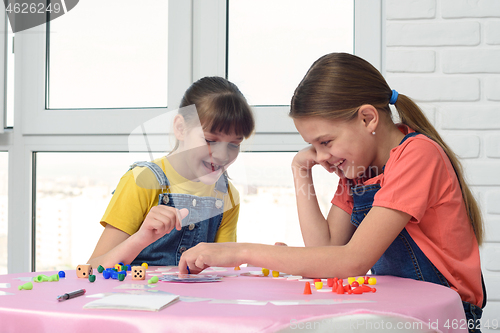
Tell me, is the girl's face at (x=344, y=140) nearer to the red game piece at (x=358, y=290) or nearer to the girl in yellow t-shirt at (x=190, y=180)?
the girl in yellow t-shirt at (x=190, y=180)

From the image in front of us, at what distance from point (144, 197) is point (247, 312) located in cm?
71

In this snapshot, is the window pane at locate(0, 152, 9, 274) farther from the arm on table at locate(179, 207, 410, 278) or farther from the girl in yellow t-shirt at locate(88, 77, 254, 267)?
the arm on table at locate(179, 207, 410, 278)

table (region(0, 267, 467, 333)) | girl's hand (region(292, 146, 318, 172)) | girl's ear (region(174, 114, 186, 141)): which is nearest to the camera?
table (region(0, 267, 467, 333))

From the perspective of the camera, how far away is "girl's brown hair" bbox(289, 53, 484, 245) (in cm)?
86

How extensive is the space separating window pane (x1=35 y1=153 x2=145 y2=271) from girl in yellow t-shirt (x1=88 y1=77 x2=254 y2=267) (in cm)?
41

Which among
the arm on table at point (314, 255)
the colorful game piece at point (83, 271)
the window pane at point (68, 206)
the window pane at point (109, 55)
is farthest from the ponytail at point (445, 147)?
the window pane at point (68, 206)

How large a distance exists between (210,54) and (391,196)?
2.84 feet

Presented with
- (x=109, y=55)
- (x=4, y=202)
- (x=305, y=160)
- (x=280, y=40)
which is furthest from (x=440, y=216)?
(x=4, y=202)

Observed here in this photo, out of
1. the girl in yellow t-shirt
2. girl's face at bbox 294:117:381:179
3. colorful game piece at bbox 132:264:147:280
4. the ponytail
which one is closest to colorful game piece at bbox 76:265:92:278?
colorful game piece at bbox 132:264:147:280

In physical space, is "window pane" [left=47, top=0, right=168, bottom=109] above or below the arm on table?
above

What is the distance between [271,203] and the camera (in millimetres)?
1414

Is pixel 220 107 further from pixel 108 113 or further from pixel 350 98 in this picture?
pixel 108 113

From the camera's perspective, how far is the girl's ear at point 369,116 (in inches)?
34.4

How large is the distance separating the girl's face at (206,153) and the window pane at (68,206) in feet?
1.49
